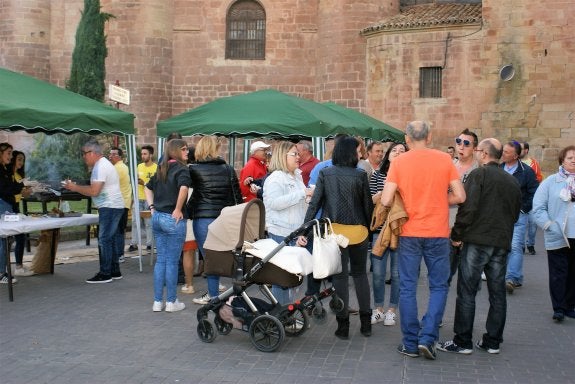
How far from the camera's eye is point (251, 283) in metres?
7.12

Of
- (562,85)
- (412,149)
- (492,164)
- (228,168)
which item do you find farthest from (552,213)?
(562,85)

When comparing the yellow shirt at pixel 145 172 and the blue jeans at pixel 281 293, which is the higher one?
the yellow shirt at pixel 145 172

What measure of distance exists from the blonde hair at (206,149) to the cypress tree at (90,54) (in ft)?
60.6

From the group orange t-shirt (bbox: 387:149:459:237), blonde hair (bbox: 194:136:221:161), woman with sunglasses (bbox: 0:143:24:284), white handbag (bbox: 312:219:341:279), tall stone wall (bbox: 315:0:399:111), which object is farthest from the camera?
tall stone wall (bbox: 315:0:399:111)

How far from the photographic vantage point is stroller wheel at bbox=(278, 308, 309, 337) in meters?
7.10

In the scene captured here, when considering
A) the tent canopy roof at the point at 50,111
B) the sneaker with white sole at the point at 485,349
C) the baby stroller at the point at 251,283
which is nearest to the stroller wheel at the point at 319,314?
the baby stroller at the point at 251,283

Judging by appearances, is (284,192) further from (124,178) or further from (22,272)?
(124,178)

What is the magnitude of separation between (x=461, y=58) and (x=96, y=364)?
21.2 m

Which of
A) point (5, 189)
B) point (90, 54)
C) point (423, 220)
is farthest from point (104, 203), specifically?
point (90, 54)

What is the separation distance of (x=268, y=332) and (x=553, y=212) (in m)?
3.40

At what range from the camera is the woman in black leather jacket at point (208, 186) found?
29.2 feet

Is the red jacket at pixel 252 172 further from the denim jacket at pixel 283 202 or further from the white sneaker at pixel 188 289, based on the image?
the denim jacket at pixel 283 202

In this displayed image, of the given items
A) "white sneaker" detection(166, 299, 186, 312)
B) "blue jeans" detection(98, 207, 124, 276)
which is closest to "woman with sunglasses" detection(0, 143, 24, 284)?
"blue jeans" detection(98, 207, 124, 276)

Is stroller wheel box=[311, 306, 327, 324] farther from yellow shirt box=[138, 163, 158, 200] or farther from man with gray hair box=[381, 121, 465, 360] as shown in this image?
yellow shirt box=[138, 163, 158, 200]
